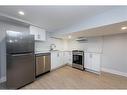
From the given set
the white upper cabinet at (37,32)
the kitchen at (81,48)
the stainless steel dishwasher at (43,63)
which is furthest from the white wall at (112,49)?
the white upper cabinet at (37,32)

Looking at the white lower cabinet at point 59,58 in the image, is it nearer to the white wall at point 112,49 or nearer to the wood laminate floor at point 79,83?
the wood laminate floor at point 79,83

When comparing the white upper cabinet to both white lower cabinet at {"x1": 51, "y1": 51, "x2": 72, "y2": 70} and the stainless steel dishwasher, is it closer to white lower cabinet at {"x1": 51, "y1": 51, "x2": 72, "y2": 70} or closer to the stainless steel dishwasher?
the stainless steel dishwasher

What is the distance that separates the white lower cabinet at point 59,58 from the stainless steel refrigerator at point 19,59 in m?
1.57

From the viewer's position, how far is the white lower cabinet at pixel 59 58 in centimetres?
427

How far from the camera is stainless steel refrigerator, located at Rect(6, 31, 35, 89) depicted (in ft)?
7.24

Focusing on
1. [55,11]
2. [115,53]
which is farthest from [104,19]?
[115,53]

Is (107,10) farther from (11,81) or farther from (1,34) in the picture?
(1,34)

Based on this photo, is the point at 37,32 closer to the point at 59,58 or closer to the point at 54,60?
the point at 54,60

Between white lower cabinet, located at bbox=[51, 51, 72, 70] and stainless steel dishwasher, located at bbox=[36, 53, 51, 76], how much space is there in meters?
0.36

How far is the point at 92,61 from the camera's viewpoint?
401 cm

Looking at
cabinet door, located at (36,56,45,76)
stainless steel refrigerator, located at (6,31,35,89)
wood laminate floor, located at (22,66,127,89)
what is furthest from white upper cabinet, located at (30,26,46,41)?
wood laminate floor, located at (22,66,127,89)

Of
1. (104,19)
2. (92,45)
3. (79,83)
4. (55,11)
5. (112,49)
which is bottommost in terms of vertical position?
(79,83)

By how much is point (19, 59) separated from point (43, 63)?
1.31m
